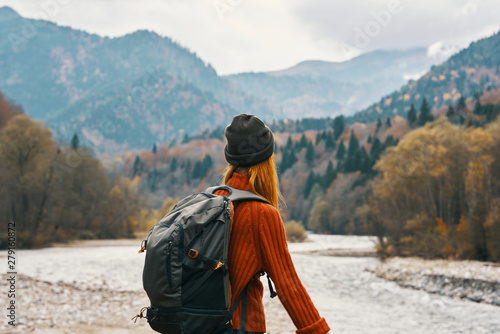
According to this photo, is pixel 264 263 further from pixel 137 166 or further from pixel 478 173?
pixel 137 166

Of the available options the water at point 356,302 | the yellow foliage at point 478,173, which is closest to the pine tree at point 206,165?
the water at point 356,302

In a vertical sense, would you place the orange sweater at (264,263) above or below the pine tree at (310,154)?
below

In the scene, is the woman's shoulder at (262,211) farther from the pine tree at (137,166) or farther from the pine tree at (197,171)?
the pine tree at (137,166)

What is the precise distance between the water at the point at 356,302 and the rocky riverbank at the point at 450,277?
0.89 meters

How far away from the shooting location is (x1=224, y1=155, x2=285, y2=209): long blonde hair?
246cm

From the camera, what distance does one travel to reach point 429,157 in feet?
109

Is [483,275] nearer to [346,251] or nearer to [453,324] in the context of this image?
[453,324]

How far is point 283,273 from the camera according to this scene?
87.4 inches

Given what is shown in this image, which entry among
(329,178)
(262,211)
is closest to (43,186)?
(262,211)

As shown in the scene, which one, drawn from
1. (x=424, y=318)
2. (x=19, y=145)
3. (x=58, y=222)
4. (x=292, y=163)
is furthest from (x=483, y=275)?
(x=292, y=163)

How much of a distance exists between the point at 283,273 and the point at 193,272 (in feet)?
1.35

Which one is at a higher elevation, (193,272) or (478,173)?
(478,173)

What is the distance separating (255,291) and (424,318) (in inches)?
617

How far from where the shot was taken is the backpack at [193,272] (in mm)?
2148
